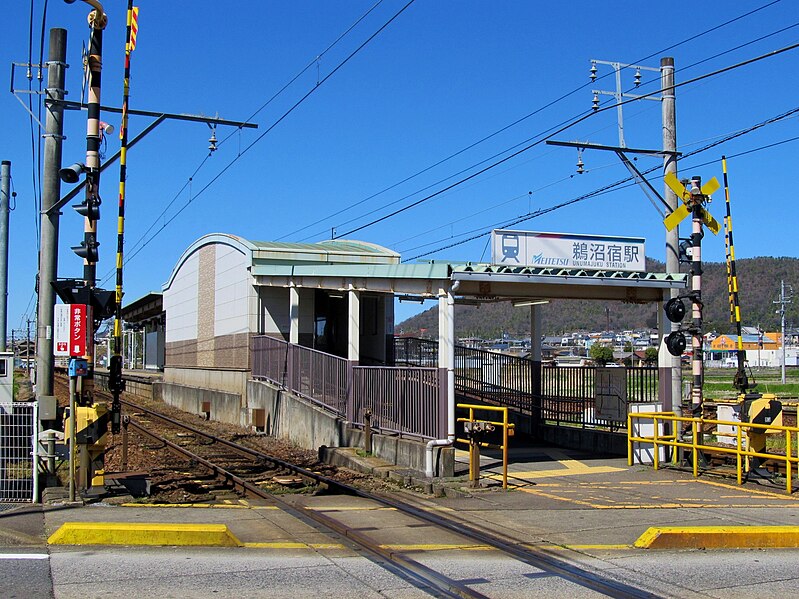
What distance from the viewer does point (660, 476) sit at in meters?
15.1

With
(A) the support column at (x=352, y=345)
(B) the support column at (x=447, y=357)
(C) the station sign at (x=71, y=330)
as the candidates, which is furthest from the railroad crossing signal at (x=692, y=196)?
(C) the station sign at (x=71, y=330)

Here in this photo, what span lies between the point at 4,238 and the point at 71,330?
2102 cm

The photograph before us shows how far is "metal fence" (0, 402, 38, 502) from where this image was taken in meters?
12.1

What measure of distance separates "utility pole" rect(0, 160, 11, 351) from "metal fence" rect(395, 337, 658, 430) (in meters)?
16.4

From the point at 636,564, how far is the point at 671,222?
30.8 ft

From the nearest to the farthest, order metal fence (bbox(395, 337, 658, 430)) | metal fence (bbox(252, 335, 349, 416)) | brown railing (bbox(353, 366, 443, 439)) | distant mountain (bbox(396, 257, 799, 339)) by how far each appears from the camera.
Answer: brown railing (bbox(353, 366, 443, 439)), metal fence (bbox(395, 337, 658, 430)), metal fence (bbox(252, 335, 349, 416)), distant mountain (bbox(396, 257, 799, 339))

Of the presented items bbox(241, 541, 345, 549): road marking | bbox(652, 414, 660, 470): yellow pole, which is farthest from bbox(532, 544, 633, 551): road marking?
bbox(652, 414, 660, 470): yellow pole

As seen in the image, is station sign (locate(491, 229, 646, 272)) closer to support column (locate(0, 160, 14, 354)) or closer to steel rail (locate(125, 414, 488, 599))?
steel rail (locate(125, 414, 488, 599))

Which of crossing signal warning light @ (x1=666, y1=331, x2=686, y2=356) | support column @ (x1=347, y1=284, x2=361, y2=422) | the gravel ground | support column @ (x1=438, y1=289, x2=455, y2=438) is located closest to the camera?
the gravel ground

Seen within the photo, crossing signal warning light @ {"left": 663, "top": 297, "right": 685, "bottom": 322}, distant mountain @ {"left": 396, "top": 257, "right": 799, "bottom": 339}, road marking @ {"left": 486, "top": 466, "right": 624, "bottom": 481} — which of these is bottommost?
road marking @ {"left": 486, "top": 466, "right": 624, "bottom": 481}

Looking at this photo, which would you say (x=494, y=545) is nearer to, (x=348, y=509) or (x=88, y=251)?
(x=348, y=509)

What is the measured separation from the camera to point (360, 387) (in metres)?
18.2

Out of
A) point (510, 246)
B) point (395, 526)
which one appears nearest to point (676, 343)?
point (510, 246)

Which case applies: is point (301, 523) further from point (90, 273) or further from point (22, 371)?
point (22, 371)
